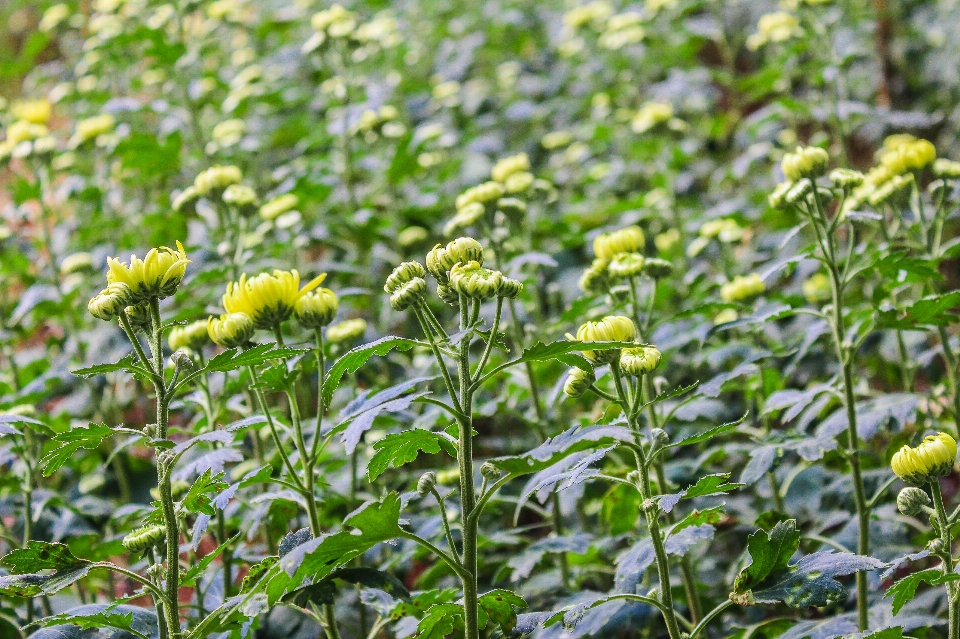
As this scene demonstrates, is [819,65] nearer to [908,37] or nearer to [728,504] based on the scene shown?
[908,37]

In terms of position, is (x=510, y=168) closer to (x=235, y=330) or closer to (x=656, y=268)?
(x=656, y=268)

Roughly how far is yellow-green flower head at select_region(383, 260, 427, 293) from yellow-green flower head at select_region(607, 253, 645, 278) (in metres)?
0.63

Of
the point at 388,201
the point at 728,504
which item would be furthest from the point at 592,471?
the point at 388,201

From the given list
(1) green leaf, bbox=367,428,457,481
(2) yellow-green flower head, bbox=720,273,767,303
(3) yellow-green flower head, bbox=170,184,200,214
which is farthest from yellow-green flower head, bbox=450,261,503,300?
(3) yellow-green flower head, bbox=170,184,200,214

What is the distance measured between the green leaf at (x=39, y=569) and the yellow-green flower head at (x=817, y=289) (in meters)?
2.57

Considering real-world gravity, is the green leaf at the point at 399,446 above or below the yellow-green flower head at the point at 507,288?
below

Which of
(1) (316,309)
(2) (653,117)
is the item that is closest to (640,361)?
(1) (316,309)

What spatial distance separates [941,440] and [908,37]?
4.01 m

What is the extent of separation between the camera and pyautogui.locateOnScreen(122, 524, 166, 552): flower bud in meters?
1.82

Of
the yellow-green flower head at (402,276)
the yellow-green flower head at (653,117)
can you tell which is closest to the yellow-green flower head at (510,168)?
the yellow-green flower head at (653,117)

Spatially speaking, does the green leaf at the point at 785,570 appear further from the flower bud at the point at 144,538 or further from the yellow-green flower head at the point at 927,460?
the flower bud at the point at 144,538

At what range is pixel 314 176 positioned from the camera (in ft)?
12.3

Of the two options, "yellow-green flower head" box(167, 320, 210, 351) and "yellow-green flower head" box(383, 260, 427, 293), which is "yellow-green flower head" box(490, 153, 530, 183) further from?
"yellow-green flower head" box(383, 260, 427, 293)

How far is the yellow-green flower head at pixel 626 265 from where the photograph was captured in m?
2.20
